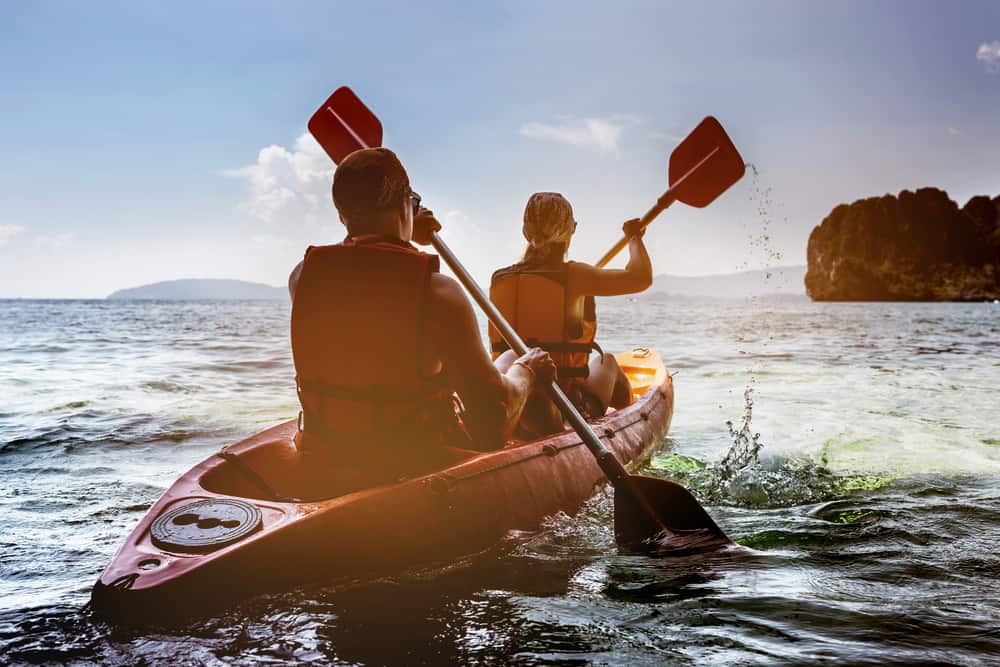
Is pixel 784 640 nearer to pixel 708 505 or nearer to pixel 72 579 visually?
pixel 708 505

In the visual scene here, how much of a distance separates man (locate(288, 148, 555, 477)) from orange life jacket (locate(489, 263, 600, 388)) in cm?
157

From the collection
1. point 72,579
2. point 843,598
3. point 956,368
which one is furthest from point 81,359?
point 956,368

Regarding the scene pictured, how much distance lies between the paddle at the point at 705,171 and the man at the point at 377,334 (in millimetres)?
3060

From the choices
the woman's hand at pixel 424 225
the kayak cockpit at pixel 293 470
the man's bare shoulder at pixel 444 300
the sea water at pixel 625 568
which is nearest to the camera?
the sea water at pixel 625 568

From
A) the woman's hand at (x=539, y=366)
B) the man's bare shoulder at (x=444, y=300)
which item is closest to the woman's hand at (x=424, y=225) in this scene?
the woman's hand at (x=539, y=366)

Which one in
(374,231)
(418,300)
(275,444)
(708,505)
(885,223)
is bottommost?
(708,505)

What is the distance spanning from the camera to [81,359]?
1442 cm

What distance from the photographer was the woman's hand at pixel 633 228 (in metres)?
5.09

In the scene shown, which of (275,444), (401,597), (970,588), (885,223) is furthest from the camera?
(885,223)

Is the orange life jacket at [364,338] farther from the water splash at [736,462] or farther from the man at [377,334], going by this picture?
the water splash at [736,462]

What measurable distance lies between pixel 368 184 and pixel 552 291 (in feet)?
6.35

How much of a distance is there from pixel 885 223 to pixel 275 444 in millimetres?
135203

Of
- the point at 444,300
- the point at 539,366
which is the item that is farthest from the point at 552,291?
the point at 444,300

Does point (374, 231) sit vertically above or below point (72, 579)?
above
